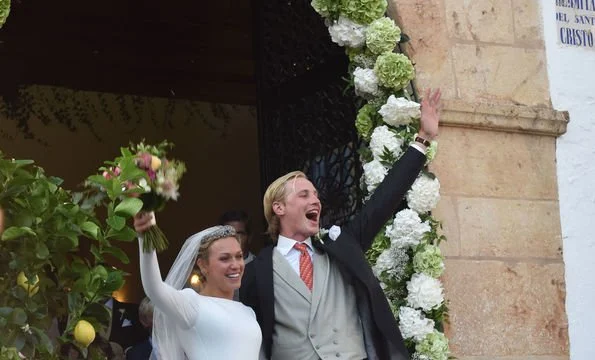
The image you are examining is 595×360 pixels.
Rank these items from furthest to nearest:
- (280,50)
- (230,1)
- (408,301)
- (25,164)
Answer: (230,1), (280,50), (408,301), (25,164)

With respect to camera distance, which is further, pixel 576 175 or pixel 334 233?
pixel 576 175

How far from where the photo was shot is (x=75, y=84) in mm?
12070

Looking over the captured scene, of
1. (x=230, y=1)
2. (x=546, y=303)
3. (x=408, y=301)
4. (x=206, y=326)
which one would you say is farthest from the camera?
(x=230, y=1)

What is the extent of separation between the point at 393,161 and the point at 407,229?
1.21 feet

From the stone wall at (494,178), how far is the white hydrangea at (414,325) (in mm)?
407

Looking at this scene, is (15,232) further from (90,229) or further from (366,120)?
(366,120)

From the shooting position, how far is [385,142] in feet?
23.2

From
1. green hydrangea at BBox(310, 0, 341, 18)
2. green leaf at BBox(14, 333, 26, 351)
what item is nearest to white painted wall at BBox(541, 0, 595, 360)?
green hydrangea at BBox(310, 0, 341, 18)

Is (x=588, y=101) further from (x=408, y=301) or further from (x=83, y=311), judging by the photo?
(x=83, y=311)

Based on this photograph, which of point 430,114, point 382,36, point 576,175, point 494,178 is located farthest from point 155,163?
point 576,175

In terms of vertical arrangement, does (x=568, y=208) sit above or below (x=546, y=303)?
above

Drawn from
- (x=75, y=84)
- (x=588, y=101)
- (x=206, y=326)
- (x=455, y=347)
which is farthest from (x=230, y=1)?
(x=206, y=326)

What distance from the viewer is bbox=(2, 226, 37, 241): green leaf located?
4.18 metres

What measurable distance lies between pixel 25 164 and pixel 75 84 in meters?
7.77
